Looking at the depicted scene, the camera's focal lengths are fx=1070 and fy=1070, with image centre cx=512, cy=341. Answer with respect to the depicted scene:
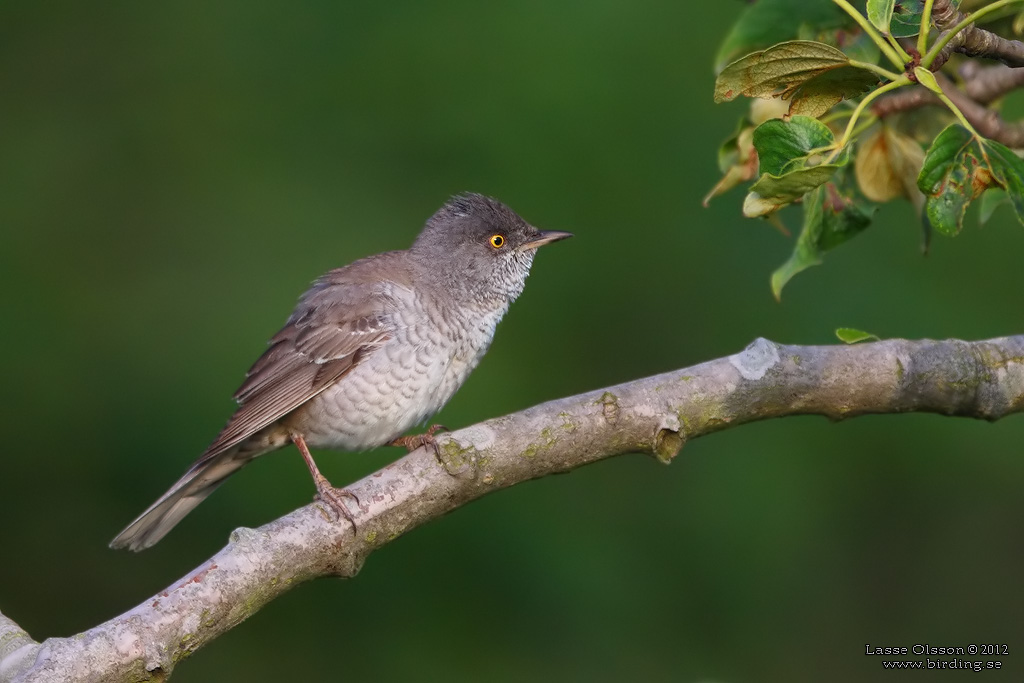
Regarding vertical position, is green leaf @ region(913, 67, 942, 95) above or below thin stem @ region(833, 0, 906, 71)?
below

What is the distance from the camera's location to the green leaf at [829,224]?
108 inches

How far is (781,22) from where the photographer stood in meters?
2.90

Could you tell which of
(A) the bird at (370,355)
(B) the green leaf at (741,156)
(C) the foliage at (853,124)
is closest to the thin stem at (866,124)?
(C) the foliage at (853,124)

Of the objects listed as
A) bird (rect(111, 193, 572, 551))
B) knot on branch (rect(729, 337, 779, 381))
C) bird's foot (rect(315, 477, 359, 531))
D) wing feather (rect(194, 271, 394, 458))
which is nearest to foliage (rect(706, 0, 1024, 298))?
knot on branch (rect(729, 337, 779, 381))

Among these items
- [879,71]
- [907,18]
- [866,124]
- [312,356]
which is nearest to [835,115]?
[866,124]

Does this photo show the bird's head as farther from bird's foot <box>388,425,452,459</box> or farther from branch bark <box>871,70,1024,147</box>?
branch bark <box>871,70,1024,147</box>

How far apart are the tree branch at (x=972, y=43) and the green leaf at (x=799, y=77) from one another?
19 centimetres

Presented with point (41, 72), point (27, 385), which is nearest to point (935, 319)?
point (27, 385)

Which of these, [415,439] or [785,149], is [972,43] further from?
[415,439]

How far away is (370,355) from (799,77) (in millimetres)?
2111

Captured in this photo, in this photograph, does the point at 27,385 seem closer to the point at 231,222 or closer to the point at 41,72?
the point at 231,222

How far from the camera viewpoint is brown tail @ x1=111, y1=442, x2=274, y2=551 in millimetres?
3932

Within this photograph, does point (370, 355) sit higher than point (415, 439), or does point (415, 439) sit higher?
point (370, 355)

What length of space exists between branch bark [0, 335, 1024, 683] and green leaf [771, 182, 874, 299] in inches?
9.5
